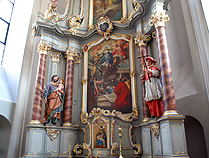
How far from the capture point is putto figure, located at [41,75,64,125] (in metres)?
7.86

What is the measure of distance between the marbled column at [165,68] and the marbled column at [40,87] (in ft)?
14.7

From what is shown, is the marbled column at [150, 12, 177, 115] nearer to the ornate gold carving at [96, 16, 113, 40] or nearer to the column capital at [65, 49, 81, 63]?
the ornate gold carving at [96, 16, 113, 40]

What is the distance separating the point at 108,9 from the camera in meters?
9.60

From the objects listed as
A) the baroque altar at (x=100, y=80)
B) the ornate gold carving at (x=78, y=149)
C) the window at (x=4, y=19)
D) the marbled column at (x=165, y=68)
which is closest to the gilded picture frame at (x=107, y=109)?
the baroque altar at (x=100, y=80)

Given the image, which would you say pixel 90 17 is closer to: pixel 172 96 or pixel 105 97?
pixel 105 97

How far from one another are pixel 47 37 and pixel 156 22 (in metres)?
4.71

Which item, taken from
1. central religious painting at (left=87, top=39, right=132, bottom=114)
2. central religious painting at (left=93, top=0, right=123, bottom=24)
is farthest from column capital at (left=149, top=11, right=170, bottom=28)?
central religious painting at (left=93, top=0, right=123, bottom=24)

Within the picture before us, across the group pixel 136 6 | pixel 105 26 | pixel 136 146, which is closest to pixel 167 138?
pixel 136 146

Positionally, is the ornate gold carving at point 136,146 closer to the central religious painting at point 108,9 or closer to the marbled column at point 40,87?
the marbled column at point 40,87

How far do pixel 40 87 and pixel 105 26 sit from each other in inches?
146

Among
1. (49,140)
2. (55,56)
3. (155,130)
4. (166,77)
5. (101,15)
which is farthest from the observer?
(101,15)

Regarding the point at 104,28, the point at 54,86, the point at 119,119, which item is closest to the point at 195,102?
the point at 119,119

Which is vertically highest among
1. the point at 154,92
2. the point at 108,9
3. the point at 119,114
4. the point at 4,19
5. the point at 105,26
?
the point at 108,9

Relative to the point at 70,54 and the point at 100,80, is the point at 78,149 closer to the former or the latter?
the point at 100,80
